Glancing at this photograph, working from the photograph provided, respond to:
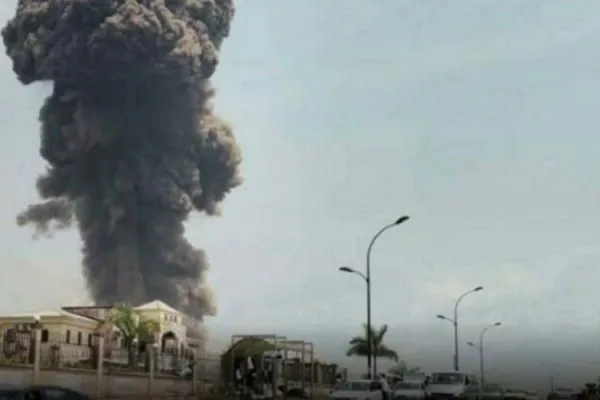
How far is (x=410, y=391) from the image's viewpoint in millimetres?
37906

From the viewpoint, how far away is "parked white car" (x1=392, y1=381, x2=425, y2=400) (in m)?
37.0

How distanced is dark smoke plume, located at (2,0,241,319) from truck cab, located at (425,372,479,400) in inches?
2457

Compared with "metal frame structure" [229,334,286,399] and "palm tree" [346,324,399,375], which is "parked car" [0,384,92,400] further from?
"palm tree" [346,324,399,375]

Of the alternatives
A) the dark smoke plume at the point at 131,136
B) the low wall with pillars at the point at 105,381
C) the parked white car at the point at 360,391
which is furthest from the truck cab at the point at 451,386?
the dark smoke plume at the point at 131,136

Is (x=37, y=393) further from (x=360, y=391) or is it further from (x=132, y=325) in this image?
(x=132, y=325)

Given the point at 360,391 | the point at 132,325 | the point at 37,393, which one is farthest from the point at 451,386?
the point at 132,325

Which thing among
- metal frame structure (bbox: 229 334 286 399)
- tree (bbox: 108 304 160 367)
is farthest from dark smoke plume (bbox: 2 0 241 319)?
metal frame structure (bbox: 229 334 286 399)

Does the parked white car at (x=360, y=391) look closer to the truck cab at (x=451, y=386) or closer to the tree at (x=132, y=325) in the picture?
the truck cab at (x=451, y=386)

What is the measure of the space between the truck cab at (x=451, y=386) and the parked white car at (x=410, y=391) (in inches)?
25.5

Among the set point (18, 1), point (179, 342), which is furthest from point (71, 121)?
point (179, 342)

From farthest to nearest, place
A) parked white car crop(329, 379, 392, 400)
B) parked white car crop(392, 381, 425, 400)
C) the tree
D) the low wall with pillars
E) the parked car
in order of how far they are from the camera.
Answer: the tree → parked white car crop(392, 381, 425, 400) → parked white car crop(329, 379, 392, 400) → the low wall with pillars → the parked car

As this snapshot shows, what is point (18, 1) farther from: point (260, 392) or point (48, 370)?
point (48, 370)

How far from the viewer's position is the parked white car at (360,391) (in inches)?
1315

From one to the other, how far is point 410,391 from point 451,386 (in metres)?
2.38
